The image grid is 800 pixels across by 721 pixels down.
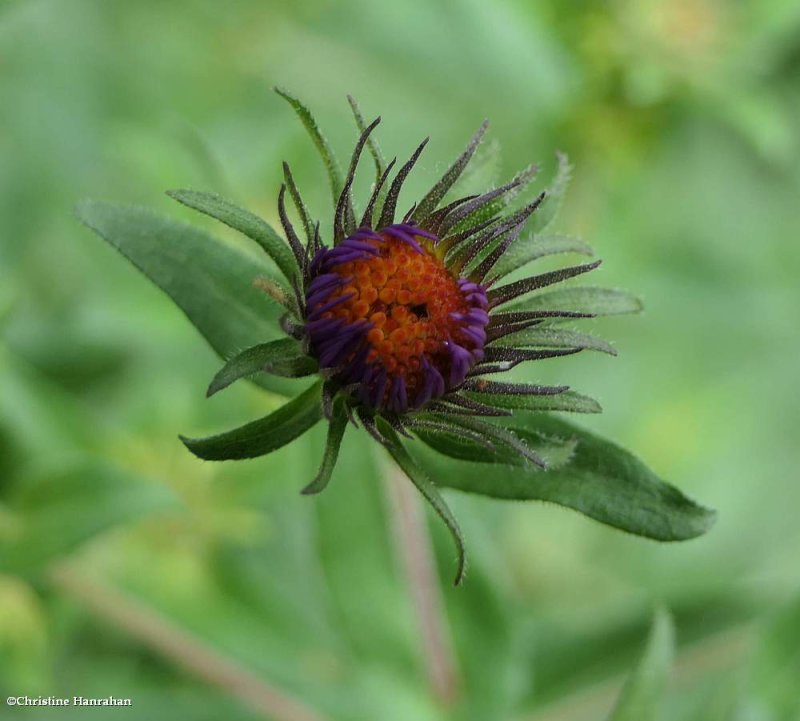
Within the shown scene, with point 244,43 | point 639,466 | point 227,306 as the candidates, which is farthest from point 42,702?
point 244,43

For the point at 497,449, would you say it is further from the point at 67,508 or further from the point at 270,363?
the point at 67,508

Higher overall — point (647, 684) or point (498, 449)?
point (498, 449)

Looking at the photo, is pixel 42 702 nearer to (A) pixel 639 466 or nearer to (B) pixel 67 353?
(B) pixel 67 353

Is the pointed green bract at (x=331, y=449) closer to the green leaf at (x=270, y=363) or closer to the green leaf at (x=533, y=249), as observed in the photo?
the green leaf at (x=270, y=363)

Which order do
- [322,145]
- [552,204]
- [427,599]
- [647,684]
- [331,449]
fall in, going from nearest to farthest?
[331,449]
[322,145]
[552,204]
[647,684]
[427,599]

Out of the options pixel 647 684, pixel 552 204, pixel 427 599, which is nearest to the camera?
pixel 552 204

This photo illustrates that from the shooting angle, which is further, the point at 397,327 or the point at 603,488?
the point at 603,488

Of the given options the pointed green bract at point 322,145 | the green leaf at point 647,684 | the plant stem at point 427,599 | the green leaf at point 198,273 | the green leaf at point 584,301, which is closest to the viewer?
the pointed green bract at point 322,145

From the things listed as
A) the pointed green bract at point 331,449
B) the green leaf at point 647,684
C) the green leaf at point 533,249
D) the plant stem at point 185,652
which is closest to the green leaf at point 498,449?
the pointed green bract at point 331,449

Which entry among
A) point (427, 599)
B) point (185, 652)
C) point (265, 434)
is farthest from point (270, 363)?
point (185, 652)
